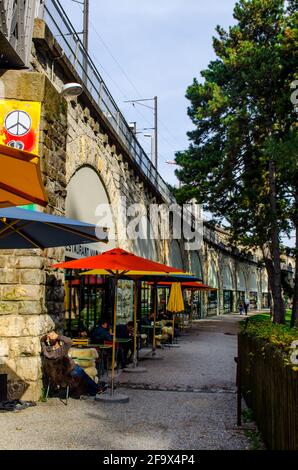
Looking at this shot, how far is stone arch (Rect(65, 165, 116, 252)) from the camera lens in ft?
38.2

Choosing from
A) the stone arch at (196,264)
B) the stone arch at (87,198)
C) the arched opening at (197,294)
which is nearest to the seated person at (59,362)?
the stone arch at (87,198)

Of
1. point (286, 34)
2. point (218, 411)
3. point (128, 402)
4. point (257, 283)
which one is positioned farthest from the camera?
point (257, 283)

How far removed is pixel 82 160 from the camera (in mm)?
11984

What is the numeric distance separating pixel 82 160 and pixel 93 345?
4228mm

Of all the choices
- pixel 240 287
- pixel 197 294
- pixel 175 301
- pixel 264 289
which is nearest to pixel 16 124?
pixel 175 301

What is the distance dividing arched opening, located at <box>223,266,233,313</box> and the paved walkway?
138 feet

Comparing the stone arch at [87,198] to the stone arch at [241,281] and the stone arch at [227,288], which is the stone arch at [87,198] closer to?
the stone arch at [227,288]

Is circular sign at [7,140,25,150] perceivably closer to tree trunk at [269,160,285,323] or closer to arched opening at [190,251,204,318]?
tree trunk at [269,160,285,323]

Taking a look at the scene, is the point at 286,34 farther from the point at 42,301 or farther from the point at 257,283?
the point at 257,283

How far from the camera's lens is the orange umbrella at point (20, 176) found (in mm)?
3533

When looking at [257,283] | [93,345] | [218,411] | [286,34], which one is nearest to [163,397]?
[218,411]

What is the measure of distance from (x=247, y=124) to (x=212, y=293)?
26.0m

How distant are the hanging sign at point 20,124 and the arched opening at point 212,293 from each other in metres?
37.4
